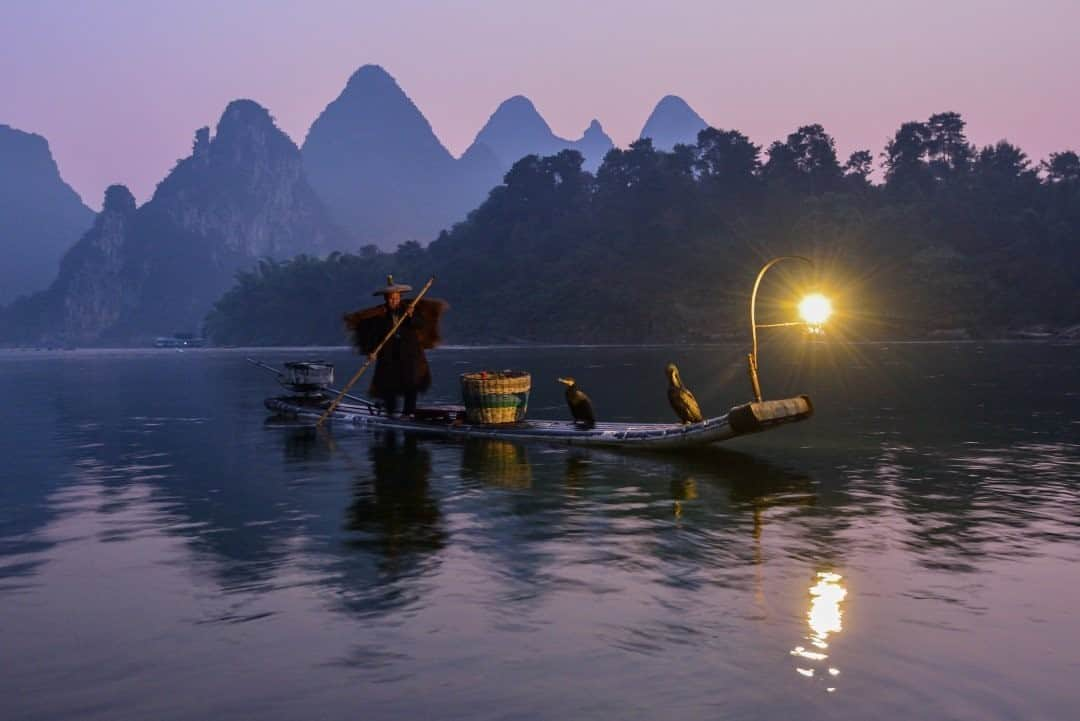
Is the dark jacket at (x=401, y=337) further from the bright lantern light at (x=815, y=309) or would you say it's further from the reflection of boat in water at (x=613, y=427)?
the bright lantern light at (x=815, y=309)

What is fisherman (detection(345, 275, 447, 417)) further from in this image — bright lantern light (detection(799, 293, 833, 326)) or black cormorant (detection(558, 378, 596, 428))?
bright lantern light (detection(799, 293, 833, 326))

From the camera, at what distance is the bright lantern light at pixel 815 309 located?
692 inches

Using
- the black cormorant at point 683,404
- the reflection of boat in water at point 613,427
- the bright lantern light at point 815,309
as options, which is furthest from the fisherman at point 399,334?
the bright lantern light at point 815,309

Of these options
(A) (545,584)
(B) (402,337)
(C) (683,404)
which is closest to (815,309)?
(C) (683,404)

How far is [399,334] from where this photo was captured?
23.6 metres

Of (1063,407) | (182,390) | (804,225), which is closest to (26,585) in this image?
(1063,407)

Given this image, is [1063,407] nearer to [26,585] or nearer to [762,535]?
[762,535]

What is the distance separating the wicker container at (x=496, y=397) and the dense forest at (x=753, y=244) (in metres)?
111

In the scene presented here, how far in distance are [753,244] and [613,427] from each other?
138 m

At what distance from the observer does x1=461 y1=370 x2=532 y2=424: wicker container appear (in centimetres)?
2292

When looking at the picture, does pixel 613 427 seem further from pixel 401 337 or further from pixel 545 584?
pixel 545 584

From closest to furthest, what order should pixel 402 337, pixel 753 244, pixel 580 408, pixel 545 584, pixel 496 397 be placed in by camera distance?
pixel 545 584 < pixel 580 408 < pixel 496 397 < pixel 402 337 < pixel 753 244

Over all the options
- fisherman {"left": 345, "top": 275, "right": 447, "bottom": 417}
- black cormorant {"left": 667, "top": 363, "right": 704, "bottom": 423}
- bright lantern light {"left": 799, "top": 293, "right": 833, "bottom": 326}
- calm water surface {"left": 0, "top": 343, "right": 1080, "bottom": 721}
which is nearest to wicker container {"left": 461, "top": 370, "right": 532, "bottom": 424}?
calm water surface {"left": 0, "top": 343, "right": 1080, "bottom": 721}

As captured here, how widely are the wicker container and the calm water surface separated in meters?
0.94
